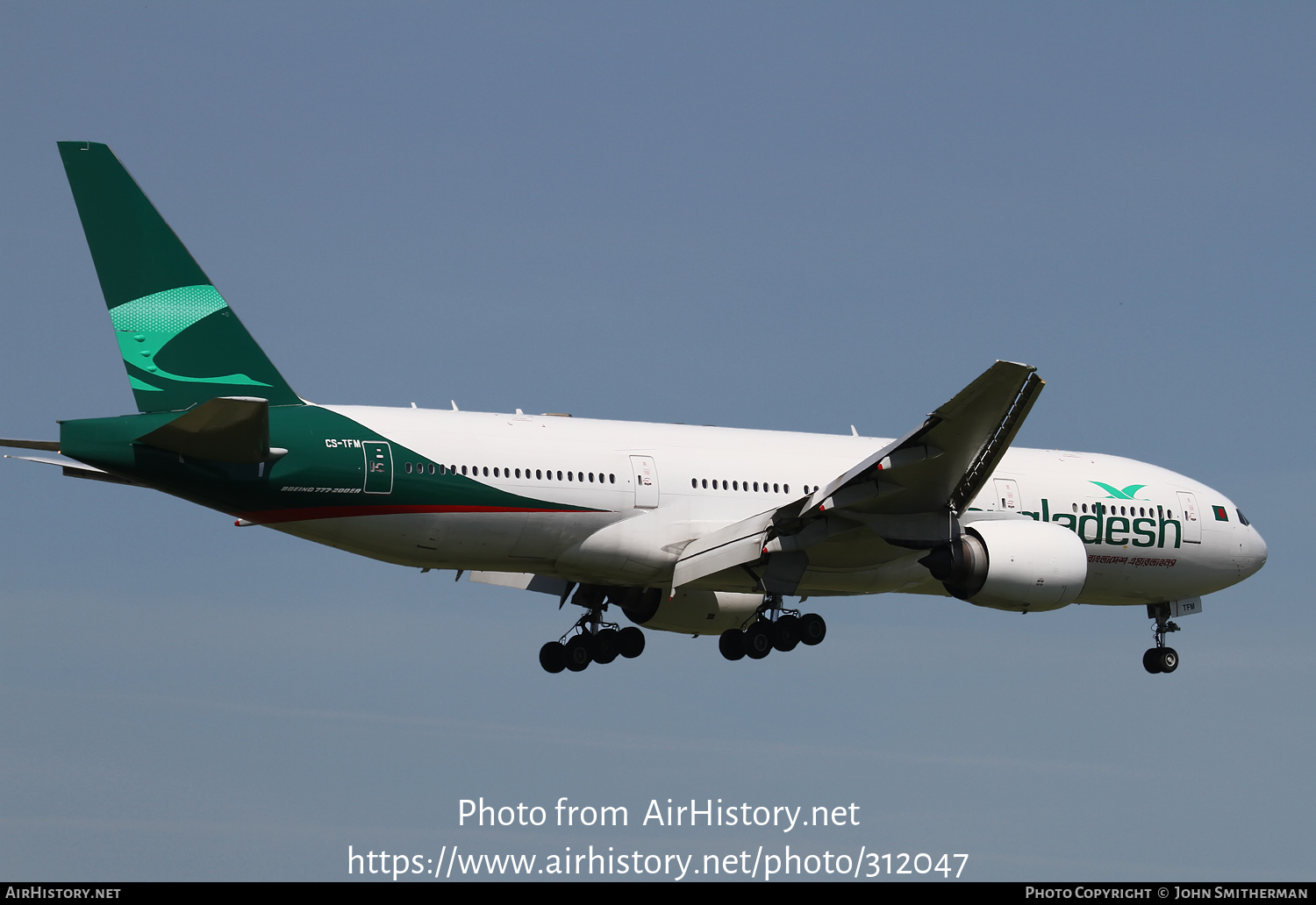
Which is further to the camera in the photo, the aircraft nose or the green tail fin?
the aircraft nose

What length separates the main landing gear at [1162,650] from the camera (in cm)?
3194

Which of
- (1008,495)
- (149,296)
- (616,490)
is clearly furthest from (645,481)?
(149,296)

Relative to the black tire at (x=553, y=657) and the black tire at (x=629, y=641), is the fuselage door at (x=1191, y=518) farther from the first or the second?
the black tire at (x=553, y=657)

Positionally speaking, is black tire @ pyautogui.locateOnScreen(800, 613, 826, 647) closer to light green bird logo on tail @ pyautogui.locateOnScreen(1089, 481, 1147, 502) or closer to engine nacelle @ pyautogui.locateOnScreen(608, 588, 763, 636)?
engine nacelle @ pyautogui.locateOnScreen(608, 588, 763, 636)

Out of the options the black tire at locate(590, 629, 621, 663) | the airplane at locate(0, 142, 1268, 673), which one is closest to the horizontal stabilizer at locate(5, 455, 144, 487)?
the airplane at locate(0, 142, 1268, 673)

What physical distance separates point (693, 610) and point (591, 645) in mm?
2143

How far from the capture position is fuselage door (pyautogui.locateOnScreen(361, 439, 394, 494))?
24047mm

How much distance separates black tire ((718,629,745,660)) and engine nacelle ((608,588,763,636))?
576mm

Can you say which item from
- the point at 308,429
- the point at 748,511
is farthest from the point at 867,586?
the point at 308,429

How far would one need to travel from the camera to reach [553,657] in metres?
29.9

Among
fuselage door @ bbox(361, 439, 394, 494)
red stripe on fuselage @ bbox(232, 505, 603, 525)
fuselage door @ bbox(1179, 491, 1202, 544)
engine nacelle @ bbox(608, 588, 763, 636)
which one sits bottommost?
red stripe on fuselage @ bbox(232, 505, 603, 525)

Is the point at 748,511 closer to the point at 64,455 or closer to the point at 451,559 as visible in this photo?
the point at 451,559

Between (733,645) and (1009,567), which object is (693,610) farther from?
(1009,567)

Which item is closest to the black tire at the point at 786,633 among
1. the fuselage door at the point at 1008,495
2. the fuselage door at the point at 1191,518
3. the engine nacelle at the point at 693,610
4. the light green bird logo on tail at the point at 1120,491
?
the engine nacelle at the point at 693,610
